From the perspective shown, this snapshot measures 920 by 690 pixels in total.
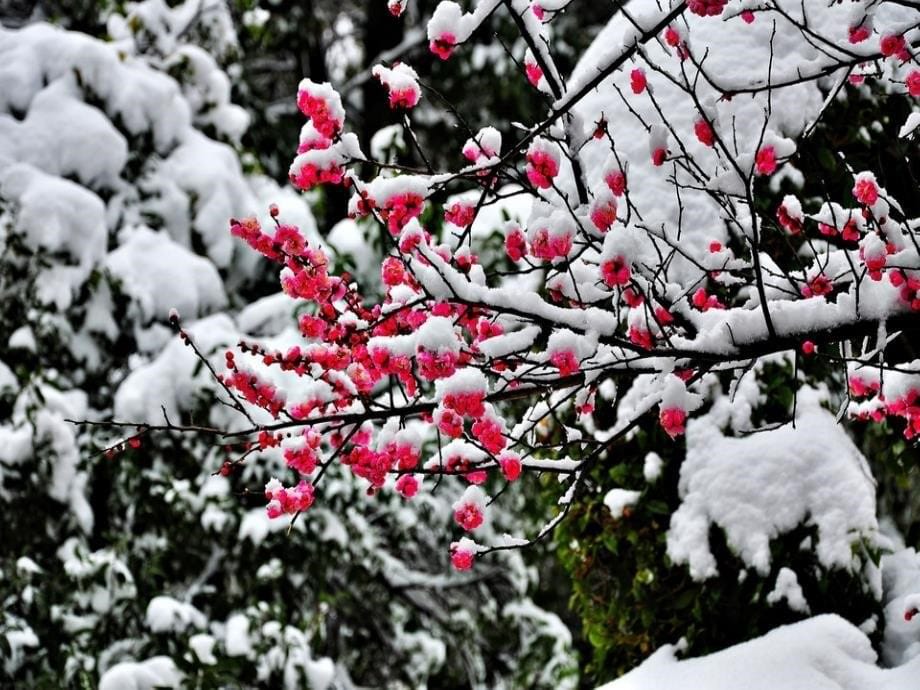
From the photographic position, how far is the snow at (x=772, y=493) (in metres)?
3.14

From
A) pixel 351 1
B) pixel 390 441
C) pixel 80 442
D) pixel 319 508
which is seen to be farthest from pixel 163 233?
pixel 351 1

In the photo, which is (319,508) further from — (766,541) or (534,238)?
(534,238)

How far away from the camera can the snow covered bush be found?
5.06 m

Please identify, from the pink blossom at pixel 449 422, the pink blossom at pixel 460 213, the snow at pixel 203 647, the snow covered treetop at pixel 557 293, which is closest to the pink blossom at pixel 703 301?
the snow covered treetop at pixel 557 293

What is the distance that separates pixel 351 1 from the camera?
10.9 metres

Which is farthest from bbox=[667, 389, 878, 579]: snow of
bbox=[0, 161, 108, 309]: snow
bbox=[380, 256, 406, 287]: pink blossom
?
bbox=[0, 161, 108, 309]: snow

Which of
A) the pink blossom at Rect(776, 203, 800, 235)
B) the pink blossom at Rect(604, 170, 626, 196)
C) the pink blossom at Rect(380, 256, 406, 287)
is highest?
the pink blossom at Rect(604, 170, 626, 196)

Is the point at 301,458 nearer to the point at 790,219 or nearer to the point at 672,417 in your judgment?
the point at 672,417

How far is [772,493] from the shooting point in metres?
3.23

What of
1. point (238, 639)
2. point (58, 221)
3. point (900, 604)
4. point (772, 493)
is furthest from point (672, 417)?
point (58, 221)

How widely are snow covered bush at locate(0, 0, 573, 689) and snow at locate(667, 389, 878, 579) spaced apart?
234 centimetres

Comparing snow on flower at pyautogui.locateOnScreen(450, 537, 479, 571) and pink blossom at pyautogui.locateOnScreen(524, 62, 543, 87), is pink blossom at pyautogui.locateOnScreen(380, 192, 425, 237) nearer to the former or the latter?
pink blossom at pyautogui.locateOnScreen(524, 62, 543, 87)

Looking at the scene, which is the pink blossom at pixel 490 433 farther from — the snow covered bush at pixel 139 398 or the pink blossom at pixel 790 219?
the snow covered bush at pixel 139 398

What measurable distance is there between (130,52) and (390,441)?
5113mm
